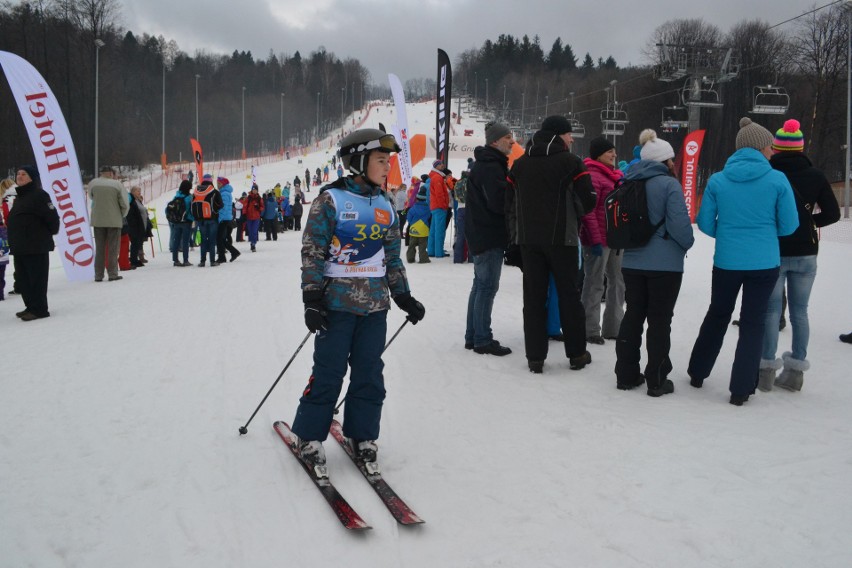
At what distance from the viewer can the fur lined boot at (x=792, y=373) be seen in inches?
181

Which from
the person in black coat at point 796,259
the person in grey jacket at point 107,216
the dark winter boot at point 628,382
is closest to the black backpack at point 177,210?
the person in grey jacket at point 107,216

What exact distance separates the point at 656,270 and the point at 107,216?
8305 mm

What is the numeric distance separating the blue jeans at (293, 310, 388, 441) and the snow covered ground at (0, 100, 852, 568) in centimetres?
25

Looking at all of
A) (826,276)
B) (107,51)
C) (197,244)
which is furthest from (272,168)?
(826,276)

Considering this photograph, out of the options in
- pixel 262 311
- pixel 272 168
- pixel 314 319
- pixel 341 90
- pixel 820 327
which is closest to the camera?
pixel 314 319

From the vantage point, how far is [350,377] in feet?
10.8

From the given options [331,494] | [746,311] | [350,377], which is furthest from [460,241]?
[331,494]

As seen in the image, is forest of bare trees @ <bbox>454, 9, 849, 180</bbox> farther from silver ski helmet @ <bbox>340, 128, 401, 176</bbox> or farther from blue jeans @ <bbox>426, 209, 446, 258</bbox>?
silver ski helmet @ <bbox>340, 128, 401, 176</bbox>

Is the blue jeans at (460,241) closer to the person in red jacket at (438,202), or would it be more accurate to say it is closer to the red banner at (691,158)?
the person in red jacket at (438,202)

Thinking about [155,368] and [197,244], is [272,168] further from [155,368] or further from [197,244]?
[155,368]

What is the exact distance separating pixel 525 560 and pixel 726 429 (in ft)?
6.28

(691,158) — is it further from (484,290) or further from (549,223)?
(549,223)

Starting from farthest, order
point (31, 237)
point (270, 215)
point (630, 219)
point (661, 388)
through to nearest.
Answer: point (270, 215)
point (31, 237)
point (661, 388)
point (630, 219)

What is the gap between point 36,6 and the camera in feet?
161
